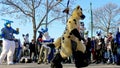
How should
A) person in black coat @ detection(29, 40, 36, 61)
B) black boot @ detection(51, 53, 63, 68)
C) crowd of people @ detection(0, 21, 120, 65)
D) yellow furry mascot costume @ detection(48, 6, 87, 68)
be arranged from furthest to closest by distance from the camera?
person in black coat @ detection(29, 40, 36, 61), crowd of people @ detection(0, 21, 120, 65), black boot @ detection(51, 53, 63, 68), yellow furry mascot costume @ detection(48, 6, 87, 68)

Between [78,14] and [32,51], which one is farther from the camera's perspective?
[32,51]

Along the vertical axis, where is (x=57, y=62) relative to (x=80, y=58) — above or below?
below

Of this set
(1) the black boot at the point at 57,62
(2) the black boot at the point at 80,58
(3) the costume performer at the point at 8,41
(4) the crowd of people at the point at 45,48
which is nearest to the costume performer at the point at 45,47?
(4) the crowd of people at the point at 45,48

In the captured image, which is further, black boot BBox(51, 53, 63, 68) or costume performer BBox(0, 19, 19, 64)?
costume performer BBox(0, 19, 19, 64)

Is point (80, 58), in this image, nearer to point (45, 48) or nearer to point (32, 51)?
point (45, 48)

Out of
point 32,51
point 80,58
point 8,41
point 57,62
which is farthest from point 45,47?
point 80,58

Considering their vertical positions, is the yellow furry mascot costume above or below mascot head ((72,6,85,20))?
below

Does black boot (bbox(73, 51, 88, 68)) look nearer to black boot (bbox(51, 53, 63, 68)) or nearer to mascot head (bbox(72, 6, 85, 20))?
black boot (bbox(51, 53, 63, 68))

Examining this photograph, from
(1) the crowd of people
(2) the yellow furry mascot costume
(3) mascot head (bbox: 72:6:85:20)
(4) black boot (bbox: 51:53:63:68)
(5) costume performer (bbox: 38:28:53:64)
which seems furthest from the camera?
(5) costume performer (bbox: 38:28:53:64)

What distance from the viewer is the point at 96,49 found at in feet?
59.7

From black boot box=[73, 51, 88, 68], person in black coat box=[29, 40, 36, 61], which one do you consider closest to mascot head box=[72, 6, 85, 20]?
black boot box=[73, 51, 88, 68]

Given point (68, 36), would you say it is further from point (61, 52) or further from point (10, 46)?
point (10, 46)

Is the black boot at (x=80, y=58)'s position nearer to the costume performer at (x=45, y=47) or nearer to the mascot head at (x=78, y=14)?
the mascot head at (x=78, y=14)

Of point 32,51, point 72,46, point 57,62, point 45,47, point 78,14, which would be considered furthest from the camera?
point 32,51
